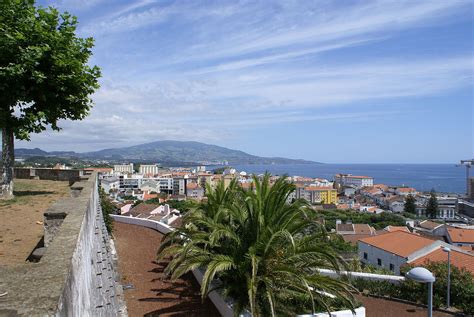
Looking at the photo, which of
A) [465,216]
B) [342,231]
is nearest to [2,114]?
[342,231]

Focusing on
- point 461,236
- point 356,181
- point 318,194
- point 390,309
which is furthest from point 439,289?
point 356,181

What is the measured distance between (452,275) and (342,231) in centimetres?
3845

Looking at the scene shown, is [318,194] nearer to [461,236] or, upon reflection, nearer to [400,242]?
[461,236]

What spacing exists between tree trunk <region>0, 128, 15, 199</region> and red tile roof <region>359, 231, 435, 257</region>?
20066 millimetres

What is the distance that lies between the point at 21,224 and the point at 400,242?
23134 millimetres

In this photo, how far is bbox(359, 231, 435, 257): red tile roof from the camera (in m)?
22.2

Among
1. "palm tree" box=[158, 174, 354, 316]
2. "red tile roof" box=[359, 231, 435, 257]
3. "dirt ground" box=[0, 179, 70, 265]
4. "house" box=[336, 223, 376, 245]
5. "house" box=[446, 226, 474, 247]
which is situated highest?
"dirt ground" box=[0, 179, 70, 265]

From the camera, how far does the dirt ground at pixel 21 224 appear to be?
5117 millimetres

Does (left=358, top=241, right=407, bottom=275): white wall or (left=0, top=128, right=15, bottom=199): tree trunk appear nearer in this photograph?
(left=0, top=128, right=15, bottom=199): tree trunk

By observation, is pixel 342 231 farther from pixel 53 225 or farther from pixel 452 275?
pixel 53 225

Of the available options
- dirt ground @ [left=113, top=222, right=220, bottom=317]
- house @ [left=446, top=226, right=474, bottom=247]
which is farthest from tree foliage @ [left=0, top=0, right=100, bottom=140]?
house @ [left=446, top=226, right=474, bottom=247]

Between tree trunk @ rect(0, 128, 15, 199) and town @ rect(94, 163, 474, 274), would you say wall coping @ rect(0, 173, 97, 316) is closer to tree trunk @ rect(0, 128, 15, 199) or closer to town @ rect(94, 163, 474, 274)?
town @ rect(94, 163, 474, 274)

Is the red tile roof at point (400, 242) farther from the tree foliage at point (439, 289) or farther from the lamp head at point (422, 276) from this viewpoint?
the lamp head at point (422, 276)

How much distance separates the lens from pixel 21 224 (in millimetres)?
6699
